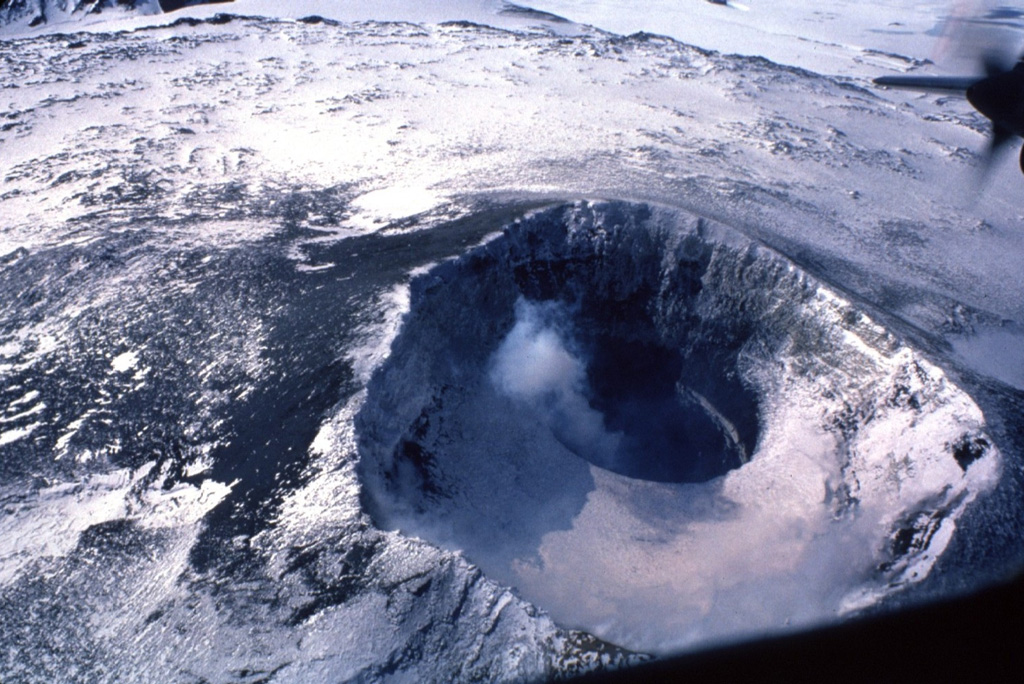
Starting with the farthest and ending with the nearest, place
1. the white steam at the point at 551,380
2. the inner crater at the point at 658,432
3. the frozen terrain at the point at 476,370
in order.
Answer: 1. the white steam at the point at 551,380
2. the inner crater at the point at 658,432
3. the frozen terrain at the point at 476,370

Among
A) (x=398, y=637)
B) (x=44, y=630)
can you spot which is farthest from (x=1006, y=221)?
(x=44, y=630)

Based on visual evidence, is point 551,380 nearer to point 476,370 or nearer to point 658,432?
point 476,370

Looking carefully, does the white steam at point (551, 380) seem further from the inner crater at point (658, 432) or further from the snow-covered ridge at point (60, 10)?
the snow-covered ridge at point (60, 10)

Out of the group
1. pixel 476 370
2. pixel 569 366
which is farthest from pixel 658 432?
pixel 476 370

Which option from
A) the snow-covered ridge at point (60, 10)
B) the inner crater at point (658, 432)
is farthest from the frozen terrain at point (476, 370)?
the snow-covered ridge at point (60, 10)

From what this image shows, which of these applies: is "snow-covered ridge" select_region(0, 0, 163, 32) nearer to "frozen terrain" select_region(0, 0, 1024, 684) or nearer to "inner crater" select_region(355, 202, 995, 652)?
"frozen terrain" select_region(0, 0, 1024, 684)

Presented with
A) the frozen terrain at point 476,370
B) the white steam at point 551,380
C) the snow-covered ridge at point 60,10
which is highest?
the snow-covered ridge at point 60,10

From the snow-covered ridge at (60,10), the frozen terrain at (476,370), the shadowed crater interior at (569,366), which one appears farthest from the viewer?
the snow-covered ridge at (60,10)

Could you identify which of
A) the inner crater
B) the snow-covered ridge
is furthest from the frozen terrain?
the snow-covered ridge
